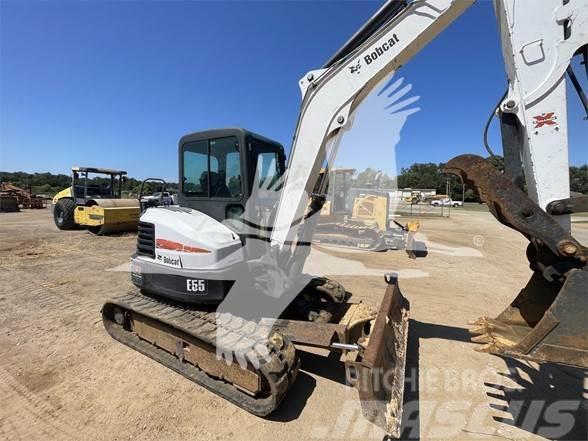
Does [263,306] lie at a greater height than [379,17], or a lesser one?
lesser

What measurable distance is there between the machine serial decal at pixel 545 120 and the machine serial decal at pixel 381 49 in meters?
1.40

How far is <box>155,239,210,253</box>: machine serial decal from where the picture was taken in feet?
10.9

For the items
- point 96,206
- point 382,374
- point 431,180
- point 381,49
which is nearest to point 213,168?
point 381,49

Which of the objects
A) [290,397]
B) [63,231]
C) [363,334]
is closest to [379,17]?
[363,334]

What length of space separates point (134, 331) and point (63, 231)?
11732 millimetres

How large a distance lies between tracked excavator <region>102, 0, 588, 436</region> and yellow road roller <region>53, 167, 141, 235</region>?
9.22m

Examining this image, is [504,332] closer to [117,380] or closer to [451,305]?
[451,305]

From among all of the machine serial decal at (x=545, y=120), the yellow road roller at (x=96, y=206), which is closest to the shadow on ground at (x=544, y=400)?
the machine serial decal at (x=545, y=120)

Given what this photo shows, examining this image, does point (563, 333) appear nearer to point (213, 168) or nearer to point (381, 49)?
point (381, 49)

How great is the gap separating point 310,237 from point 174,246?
5.28 feet

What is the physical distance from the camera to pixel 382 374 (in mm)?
2486

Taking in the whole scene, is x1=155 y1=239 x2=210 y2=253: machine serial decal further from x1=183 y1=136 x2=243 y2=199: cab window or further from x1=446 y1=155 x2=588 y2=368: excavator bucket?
x1=446 y1=155 x2=588 y2=368: excavator bucket

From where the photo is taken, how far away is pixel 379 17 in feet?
10.2

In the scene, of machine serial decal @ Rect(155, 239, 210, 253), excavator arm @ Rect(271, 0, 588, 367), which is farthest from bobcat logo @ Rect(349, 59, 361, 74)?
machine serial decal @ Rect(155, 239, 210, 253)
